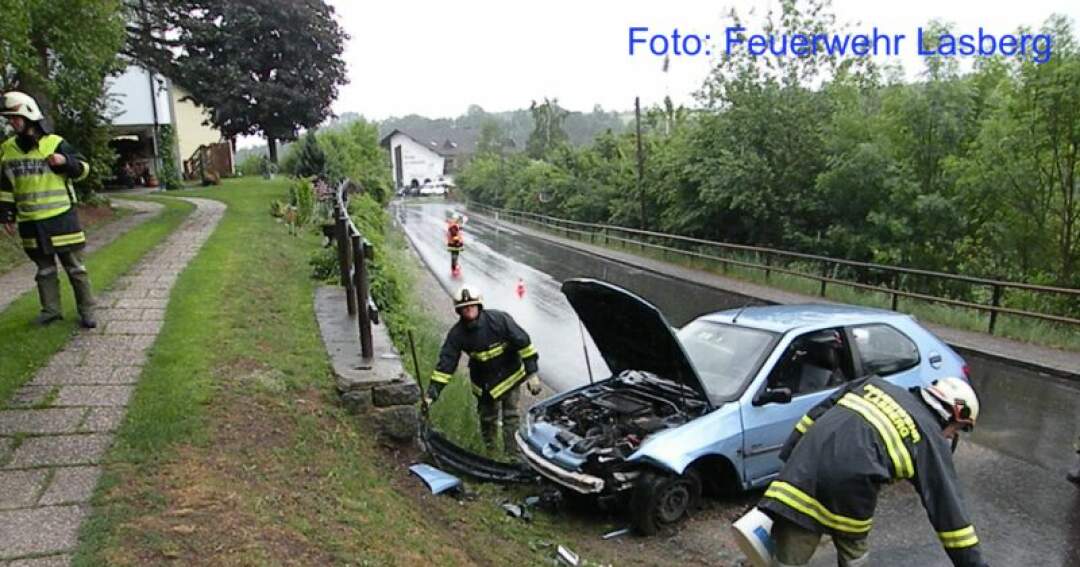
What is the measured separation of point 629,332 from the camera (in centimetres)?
599

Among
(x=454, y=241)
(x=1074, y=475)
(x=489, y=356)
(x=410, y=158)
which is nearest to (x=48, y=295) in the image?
(x=489, y=356)

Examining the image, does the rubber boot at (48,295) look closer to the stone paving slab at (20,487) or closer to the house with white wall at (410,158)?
the stone paving slab at (20,487)

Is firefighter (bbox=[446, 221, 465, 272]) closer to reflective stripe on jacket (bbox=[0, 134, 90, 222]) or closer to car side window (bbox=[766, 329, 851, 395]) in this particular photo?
reflective stripe on jacket (bbox=[0, 134, 90, 222])

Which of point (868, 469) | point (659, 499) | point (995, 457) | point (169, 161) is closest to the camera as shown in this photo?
point (868, 469)

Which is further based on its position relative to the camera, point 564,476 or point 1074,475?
point 1074,475

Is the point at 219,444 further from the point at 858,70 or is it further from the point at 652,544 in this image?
the point at 858,70

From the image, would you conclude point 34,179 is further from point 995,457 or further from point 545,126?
point 545,126

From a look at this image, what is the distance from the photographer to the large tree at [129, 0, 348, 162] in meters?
24.9

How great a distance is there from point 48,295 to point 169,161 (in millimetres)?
25340

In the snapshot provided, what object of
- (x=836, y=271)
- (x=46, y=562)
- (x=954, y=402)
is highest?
(x=954, y=402)

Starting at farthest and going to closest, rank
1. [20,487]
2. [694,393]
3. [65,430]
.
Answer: [694,393] < [65,430] < [20,487]

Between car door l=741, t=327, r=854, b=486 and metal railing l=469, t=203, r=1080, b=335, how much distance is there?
7.12 metres

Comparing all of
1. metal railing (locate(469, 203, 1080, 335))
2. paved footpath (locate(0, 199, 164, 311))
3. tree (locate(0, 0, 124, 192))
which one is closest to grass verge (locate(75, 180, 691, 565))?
paved footpath (locate(0, 199, 164, 311))

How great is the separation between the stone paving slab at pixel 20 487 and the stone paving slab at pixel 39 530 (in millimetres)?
100
